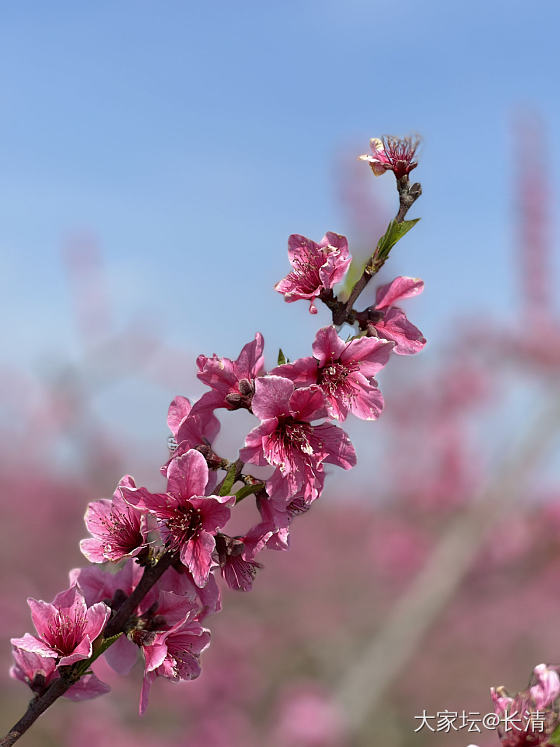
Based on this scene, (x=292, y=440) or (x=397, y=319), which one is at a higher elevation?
(x=397, y=319)

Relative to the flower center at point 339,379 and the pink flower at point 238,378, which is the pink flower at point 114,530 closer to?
the pink flower at point 238,378

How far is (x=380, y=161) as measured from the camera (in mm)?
1276

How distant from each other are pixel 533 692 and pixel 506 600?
8813 millimetres

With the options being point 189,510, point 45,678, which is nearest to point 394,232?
point 189,510

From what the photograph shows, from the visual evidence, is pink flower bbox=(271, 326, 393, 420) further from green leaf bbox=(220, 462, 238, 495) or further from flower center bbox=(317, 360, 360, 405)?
green leaf bbox=(220, 462, 238, 495)

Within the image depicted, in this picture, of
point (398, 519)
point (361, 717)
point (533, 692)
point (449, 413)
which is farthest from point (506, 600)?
point (533, 692)

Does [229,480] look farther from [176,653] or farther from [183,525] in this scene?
[176,653]

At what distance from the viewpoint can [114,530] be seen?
1.24 meters

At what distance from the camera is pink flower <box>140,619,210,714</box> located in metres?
1.15

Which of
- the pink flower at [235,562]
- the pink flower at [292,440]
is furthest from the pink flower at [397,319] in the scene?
the pink flower at [235,562]

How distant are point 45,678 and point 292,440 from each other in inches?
25.0

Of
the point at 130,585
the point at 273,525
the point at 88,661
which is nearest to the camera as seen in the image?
the point at 88,661

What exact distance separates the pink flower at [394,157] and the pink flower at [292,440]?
1.53 ft

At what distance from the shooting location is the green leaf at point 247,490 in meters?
1.17
